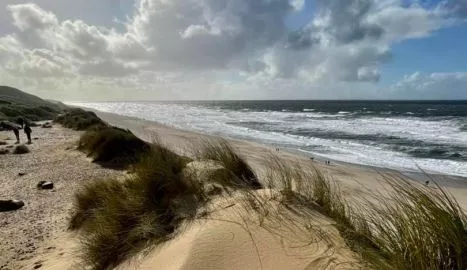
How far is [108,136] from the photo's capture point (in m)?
14.7

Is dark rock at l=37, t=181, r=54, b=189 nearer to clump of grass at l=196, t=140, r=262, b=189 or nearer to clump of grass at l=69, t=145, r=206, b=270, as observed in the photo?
clump of grass at l=69, t=145, r=206, b=270

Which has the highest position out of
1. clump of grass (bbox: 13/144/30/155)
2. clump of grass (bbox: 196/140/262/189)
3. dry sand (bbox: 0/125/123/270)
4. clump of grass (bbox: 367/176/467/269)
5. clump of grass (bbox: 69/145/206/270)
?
clump of grass (bbox: 367/176/467/269)

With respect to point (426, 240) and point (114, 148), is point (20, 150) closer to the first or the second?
point (114, 148)

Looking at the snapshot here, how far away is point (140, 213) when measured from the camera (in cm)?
488

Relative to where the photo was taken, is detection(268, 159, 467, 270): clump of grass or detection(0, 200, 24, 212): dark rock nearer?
detection(268, 159, 467, 270): clump of grass

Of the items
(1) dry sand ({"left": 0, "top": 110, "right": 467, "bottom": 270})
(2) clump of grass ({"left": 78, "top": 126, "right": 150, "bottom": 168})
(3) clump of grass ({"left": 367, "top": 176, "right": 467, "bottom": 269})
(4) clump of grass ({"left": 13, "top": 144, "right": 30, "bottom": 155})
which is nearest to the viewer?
(3) clump of grass ({"left": 367, "top": 176, "right": 467, "bottom": 269})

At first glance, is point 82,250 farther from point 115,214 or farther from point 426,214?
point 426,214

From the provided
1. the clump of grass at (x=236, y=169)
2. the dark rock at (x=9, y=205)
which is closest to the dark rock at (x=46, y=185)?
the dark rock at (x=9, y=205)

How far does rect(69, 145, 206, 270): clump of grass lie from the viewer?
4.36 metres

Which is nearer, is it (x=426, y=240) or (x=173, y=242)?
(x=426, y=240)

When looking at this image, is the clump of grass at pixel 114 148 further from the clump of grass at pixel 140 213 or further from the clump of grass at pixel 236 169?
the clump of grass at pixel 140 213

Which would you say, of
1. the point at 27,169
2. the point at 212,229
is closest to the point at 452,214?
the point at 212,229

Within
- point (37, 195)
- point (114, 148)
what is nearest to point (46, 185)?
point (37, 195)

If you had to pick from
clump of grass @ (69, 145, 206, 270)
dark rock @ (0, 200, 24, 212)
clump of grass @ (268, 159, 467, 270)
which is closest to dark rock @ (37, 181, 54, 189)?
dark rock @ (0, 200, 24, 212)
